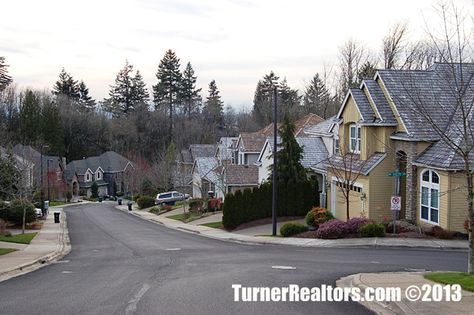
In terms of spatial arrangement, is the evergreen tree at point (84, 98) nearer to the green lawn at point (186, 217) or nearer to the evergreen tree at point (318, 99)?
the evergreen tree at point (318, 99)

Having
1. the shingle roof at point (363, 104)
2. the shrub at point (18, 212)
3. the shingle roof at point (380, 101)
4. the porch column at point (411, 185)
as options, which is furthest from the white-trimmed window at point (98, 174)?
the porch column at point (411, 185)

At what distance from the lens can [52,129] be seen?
95375 millimetres

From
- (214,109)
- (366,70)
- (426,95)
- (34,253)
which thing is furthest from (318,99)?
(34,253)

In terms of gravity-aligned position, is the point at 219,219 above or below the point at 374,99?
below

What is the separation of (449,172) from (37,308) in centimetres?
1970

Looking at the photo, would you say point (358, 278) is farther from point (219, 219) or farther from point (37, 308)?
point (219, 219)

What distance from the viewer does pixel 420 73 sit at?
32.0 m

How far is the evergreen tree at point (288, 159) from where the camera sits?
3838cm

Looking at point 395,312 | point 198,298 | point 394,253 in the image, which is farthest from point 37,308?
point 394,253

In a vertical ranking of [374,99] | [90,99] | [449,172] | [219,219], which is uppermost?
[90,99]

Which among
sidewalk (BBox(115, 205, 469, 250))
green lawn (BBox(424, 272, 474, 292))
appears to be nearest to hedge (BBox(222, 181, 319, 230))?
sidewalk (BBox(115, 205, 469, 250))

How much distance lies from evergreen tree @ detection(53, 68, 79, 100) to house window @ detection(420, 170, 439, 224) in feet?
334

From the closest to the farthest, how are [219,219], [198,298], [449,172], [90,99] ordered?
[198,298] < [449,172] < [219,219] < [90,99]

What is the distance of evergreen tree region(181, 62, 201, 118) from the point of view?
11906cm
